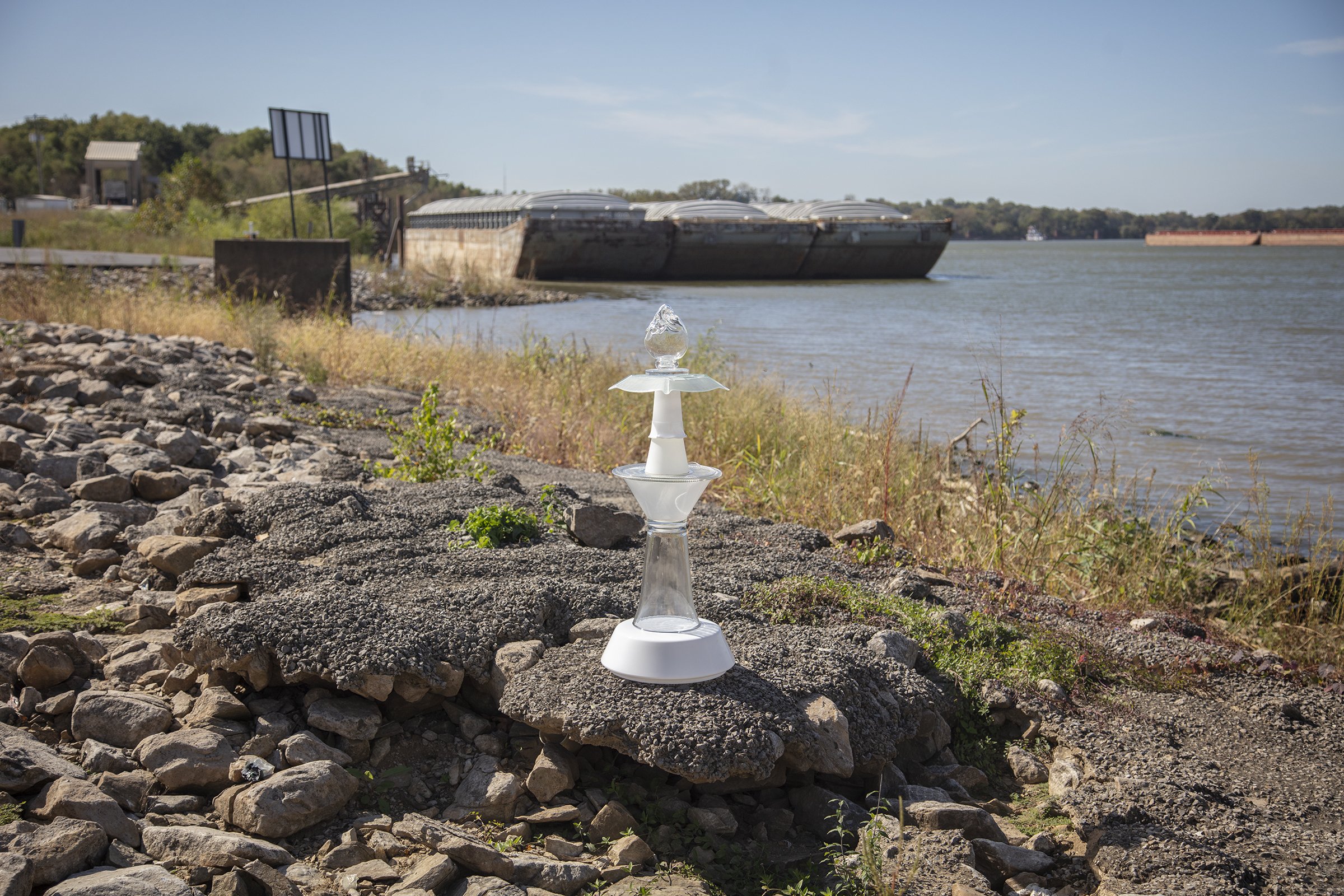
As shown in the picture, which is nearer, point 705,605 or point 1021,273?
point 705,605

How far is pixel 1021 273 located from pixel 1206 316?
124 feet

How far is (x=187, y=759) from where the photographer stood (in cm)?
249

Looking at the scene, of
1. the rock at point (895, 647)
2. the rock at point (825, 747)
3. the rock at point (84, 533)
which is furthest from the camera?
the rock at point (84, 533)

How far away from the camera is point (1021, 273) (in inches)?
2469

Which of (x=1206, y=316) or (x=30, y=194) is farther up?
(x=30, y=194)

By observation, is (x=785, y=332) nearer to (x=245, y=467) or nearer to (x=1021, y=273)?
(x=245, y=467)

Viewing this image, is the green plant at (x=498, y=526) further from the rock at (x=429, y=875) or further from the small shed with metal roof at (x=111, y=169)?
the small shed with metal roof at (x=111, y=169)

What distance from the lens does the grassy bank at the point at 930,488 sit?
4922 millimetres

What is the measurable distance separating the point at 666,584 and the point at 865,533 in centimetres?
232

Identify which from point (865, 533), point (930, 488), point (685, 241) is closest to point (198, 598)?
point (865, 533)

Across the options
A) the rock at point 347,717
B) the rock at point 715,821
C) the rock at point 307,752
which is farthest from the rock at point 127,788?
the rock at point 715,821

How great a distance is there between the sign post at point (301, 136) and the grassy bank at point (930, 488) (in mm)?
7029

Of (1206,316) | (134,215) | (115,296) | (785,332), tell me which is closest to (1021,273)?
(1206,316)

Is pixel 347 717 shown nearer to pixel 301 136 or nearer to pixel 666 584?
pixel 666 584
